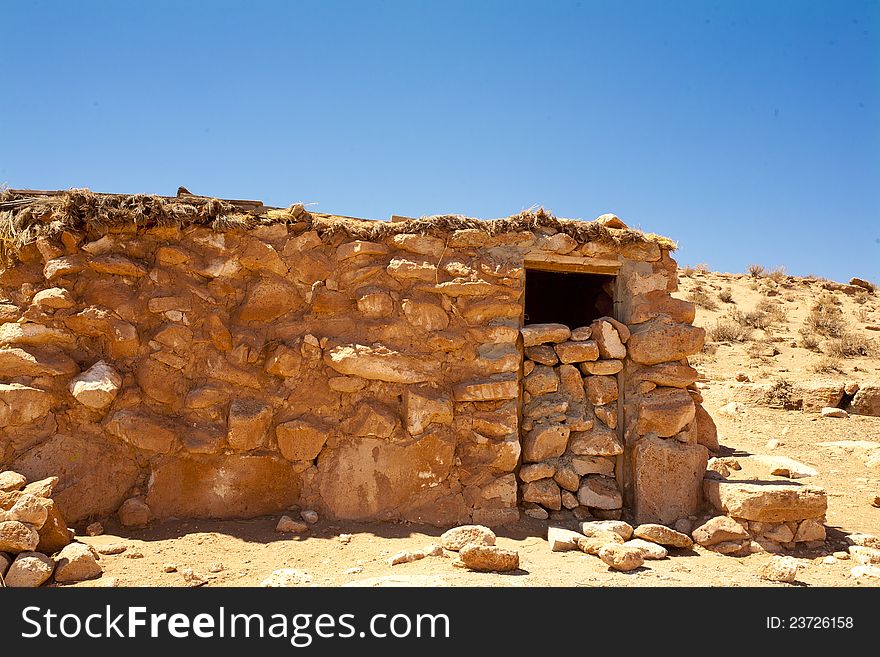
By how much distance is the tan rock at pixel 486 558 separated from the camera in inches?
142

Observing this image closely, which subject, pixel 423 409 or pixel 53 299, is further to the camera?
pixel 423 409

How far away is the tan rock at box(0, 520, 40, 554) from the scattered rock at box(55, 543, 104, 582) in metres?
0.16

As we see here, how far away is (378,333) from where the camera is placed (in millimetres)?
4887

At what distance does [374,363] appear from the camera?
188 inches

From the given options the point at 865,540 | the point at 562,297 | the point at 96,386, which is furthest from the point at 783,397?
the point at 96,386

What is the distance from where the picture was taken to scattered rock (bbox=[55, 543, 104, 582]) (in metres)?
3.38

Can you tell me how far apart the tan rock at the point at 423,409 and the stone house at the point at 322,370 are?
0.6 inches

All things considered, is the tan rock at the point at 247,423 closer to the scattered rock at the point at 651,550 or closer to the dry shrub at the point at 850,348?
the scattered rock at the point at 651,550

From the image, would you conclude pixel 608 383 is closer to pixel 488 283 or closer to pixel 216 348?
pixel 488 283

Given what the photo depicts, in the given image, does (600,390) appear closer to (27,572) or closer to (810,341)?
(27,572)

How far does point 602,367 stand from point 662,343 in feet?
1.67

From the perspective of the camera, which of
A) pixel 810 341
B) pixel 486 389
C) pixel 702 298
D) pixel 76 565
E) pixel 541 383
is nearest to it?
pixel 76 565
